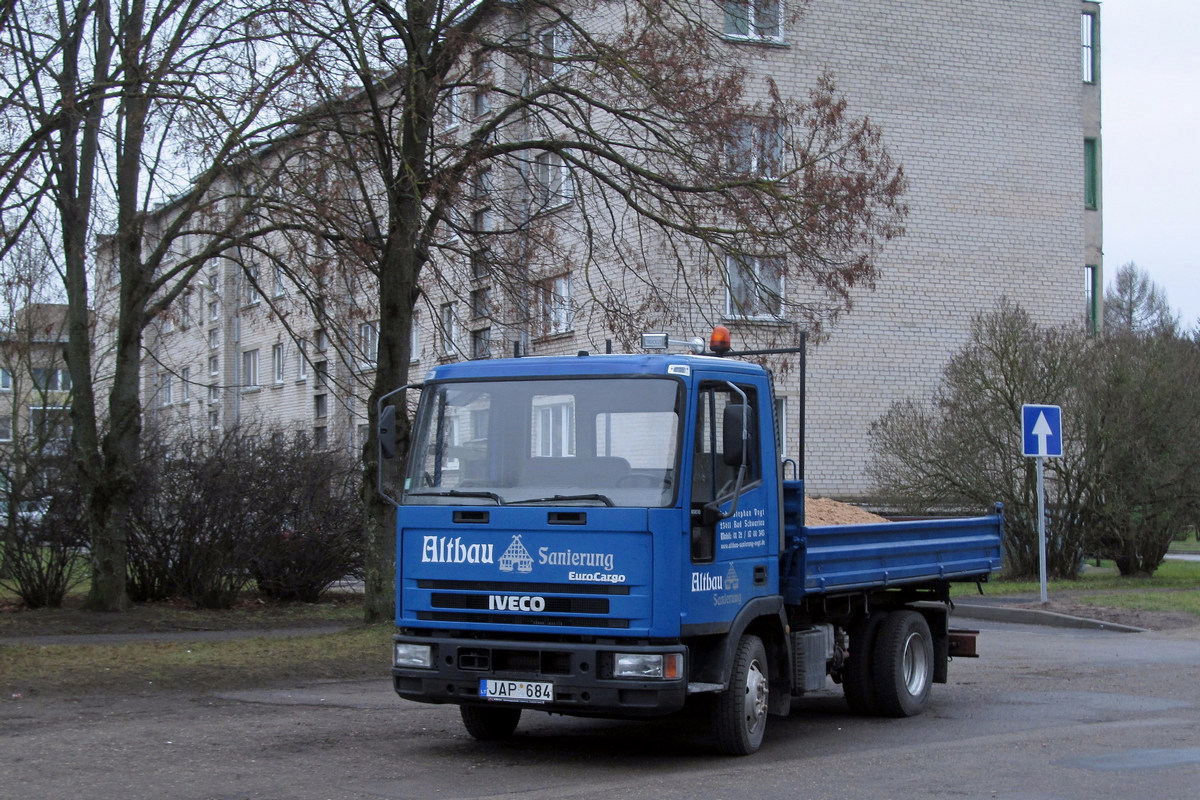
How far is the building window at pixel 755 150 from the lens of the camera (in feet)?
49.5

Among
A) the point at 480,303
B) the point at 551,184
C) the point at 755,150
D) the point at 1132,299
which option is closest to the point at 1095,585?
the point at 551,184

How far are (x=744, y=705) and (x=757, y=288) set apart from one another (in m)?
7.60

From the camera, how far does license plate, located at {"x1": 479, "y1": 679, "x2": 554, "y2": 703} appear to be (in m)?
8.02

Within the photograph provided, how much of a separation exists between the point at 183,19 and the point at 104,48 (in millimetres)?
2794

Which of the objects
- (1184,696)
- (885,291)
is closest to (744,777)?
(1184,696)

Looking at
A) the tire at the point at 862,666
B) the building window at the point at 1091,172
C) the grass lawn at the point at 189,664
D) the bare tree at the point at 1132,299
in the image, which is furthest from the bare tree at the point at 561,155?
the bare tree at the point at 1132,299

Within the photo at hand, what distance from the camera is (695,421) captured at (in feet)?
27.0

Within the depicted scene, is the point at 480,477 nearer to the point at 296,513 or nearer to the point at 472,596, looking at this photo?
the point at 472,596

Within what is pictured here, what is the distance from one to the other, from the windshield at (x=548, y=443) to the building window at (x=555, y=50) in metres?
7.61

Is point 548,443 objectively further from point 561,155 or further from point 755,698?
point 561,155

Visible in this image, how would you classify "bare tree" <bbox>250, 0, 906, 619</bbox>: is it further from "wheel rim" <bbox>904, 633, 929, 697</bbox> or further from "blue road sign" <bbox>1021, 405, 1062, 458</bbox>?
"blue road sign" <bbox>1021, 405, 1062, 458</bbox>

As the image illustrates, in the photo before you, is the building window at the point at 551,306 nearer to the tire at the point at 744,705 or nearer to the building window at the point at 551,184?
the building window at the point at 551,184

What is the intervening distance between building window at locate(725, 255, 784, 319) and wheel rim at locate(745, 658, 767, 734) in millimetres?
6772

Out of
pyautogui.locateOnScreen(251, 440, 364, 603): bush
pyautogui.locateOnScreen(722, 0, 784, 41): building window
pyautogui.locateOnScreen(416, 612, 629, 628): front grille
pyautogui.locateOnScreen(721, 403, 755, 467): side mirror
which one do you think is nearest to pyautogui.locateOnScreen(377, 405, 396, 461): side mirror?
pyautogui.locateOnScreen(416, 612, 629, 628): front grille
